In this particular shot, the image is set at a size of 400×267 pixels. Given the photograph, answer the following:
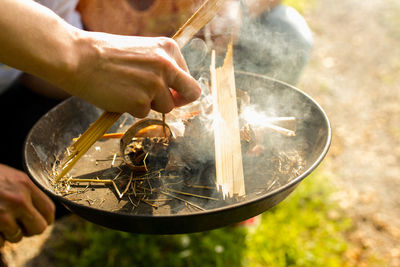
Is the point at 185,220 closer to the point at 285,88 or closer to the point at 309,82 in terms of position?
the point at 285,88

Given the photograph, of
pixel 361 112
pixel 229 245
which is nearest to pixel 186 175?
pixel 229 245

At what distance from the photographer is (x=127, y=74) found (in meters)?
1.34

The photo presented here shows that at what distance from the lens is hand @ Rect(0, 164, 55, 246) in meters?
1.76

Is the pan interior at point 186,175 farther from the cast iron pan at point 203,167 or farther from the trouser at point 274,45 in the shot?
the trouser at point 274,45

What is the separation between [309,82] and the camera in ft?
15.2

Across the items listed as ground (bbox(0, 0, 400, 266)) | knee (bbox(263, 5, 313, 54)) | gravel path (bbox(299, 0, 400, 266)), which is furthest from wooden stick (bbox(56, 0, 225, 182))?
gravel path (bbox(299, 0, 400, 266))

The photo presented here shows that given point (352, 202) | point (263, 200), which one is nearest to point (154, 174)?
point (263, 200)

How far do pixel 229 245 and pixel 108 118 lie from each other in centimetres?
166

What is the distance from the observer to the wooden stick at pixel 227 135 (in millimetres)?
1547

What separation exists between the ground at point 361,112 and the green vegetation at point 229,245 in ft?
0.65

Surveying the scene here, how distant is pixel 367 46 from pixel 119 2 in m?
4.04

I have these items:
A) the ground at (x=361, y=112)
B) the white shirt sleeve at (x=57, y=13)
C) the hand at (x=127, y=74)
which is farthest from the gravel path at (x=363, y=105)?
the white shirt sleeve at (x=57, y=13)

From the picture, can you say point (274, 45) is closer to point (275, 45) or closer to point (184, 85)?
point (275, 45)

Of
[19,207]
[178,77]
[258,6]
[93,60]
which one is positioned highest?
[258,6]
